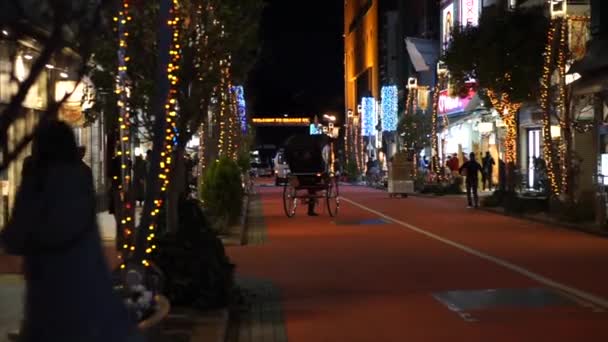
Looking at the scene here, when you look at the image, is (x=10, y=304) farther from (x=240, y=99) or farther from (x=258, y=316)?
(x=240, y=99)

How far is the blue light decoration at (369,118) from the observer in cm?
8825

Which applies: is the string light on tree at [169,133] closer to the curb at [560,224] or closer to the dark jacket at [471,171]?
the curb at [560,224]

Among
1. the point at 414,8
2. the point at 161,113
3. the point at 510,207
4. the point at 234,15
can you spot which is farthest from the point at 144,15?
the point at 414,8

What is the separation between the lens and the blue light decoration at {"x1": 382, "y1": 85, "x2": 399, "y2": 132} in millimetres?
75438

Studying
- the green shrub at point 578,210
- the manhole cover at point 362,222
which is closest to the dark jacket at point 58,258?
the manhole cover at point 362,222

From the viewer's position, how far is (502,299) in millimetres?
13383

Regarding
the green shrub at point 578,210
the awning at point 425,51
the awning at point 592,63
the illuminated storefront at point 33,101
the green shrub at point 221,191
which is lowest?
the green shrub at point 578,210

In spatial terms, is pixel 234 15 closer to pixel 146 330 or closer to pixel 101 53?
pixel 101 53

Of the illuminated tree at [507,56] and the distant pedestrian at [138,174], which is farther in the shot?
the illuminated tree at [507,56]

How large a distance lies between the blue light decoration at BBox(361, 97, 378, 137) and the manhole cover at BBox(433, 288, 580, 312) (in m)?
73.7

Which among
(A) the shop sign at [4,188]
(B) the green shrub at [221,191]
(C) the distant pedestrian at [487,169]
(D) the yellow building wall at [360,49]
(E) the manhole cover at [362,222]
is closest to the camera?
(A) the shop sign at [4,188]

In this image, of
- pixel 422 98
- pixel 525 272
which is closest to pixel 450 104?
pixel 422 98

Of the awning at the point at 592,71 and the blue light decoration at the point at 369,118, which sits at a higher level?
the blue light decoration at the point at 369,118

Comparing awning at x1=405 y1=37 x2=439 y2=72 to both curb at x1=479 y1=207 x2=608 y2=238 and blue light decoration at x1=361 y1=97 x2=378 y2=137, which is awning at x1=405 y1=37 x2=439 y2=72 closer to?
blue light decoration at x1=361 y1=97 x2=378 y2=137
